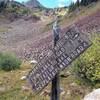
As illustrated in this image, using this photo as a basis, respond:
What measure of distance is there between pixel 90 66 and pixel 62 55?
592cm

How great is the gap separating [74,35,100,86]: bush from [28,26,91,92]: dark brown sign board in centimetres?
518

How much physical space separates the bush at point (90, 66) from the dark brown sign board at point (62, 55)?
518 centimetres

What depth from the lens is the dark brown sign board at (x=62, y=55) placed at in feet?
21.4

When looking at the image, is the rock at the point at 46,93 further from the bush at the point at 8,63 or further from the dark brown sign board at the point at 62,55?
the dark brown sign board at the point at 62,55

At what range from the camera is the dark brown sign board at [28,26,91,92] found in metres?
6.54

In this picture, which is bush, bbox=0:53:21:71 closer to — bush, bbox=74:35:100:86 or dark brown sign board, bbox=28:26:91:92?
bush, bbox=74:35:100:86

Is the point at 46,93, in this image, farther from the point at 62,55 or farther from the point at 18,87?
the point at 62,55

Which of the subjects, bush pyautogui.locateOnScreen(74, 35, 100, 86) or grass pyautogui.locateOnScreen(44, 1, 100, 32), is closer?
bush pyautogui.locateOnScreen(74, 35, 100, 86)

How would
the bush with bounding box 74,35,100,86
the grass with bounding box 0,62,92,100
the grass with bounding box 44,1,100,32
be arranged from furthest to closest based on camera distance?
the grass with bounding box 44,1,100,32
the bush with bounding box 74,35,100,86
the grass with bounding box 0,62,92,100

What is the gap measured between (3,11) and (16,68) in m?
55.5

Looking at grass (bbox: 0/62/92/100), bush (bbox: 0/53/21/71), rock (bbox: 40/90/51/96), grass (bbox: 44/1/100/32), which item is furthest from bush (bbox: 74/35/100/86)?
grass (bbox: 44/1/100/32)

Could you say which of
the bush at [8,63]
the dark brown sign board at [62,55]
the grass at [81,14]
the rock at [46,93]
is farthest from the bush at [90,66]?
the grass at [81,14]

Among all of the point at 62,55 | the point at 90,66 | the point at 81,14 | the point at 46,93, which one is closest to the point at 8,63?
the point at 46,93

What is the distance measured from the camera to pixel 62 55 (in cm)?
670
